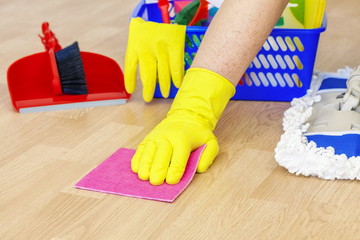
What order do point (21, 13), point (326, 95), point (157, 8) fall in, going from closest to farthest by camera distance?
1. point (326, 95)
2. point (157, 8)
3. point (21, 13)

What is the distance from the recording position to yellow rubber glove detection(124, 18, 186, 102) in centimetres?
131

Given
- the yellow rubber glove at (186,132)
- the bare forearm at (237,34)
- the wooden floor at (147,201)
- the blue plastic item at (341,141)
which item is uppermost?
the bare forearm at (237,34)

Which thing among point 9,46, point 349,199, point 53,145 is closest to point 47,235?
point 53,145

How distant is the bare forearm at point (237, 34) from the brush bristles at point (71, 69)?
0.31 m

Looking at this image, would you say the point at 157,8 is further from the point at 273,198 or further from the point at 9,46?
the point at 273,198

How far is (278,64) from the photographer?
4.43 feet

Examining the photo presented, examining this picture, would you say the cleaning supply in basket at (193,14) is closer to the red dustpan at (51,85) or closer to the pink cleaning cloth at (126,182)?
the red dustpan at (51,85)

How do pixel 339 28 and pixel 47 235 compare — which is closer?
pixel 47 235

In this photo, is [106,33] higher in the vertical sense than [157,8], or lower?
lower

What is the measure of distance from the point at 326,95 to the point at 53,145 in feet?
1.95

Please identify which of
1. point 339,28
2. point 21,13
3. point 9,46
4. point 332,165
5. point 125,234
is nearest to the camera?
point 125,234

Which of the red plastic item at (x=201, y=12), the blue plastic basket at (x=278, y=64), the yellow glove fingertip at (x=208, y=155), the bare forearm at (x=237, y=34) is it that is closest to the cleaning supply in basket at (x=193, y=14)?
the red plastic item at (x=201, y=12)

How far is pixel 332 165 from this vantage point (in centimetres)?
104

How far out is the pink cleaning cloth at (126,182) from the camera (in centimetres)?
101
